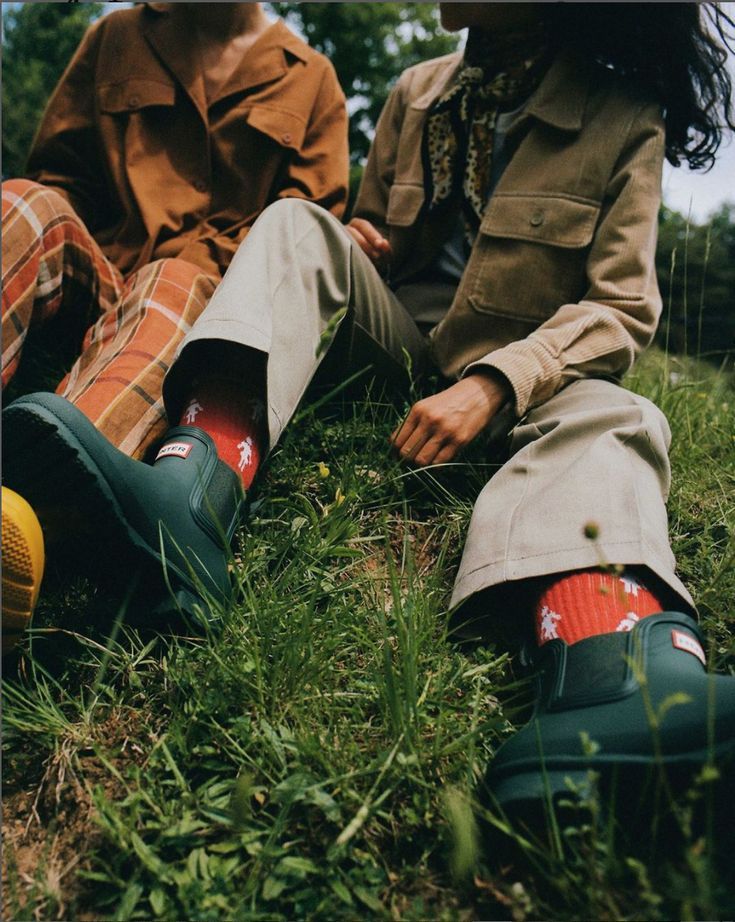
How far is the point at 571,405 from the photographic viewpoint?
5.07 ft

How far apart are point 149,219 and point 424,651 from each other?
153 centimetres

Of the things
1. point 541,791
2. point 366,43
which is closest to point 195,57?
point 541,791

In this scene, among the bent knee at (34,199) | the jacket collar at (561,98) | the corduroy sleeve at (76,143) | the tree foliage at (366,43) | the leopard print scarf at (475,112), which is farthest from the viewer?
the tree foliage at (366,43)

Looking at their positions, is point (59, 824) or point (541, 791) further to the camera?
point (59, 824)

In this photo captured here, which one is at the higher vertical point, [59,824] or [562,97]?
[562,97]

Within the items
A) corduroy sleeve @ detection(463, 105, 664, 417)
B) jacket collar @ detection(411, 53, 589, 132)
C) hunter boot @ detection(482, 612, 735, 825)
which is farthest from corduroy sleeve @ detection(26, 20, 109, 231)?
hunter boot @ detection(482, 612, 735, 825)

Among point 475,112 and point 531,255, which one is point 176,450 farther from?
point 475,112

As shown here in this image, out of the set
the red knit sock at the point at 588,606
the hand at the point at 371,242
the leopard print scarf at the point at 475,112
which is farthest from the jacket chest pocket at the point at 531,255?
the red knit sock at the point at 588,606

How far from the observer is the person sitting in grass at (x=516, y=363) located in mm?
1010

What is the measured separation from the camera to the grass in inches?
34.4

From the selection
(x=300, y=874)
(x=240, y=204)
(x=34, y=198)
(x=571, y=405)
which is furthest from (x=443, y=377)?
(x=300, y=874)

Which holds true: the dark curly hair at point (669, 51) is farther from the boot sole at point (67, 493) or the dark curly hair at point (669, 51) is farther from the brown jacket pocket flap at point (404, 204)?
the boot sole at point (67, 493)

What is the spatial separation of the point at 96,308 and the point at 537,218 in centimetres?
116

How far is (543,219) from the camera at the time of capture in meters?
1.80
